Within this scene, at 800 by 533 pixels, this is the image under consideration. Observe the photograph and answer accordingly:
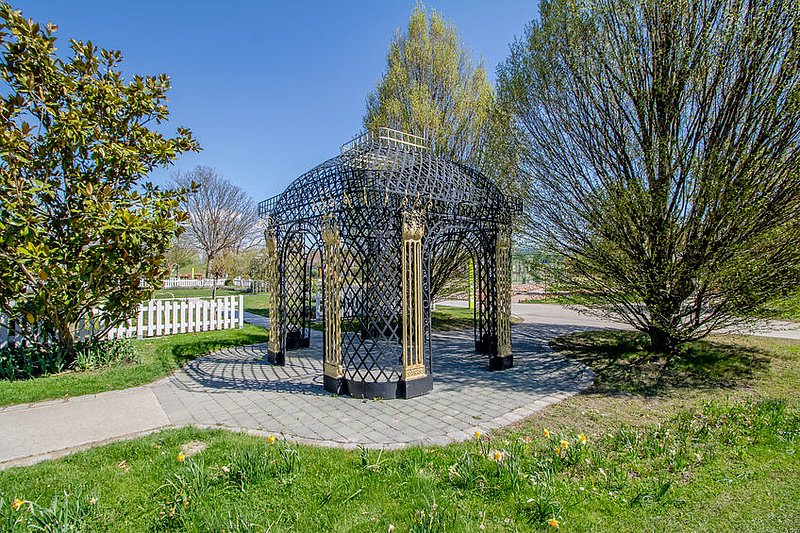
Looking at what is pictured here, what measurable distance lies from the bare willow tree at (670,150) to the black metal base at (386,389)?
413cm

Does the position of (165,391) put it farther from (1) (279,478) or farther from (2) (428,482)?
(2) (428,482)

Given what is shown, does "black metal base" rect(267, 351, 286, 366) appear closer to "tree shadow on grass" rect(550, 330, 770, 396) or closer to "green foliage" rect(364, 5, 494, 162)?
"tree shadow on grass" rect(550, 330, 770, 396)

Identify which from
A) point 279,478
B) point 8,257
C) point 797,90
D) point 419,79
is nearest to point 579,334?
point 797,90

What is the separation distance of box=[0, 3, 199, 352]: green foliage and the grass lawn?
374 cm

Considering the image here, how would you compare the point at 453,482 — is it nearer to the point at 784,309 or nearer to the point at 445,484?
the point at 445,484

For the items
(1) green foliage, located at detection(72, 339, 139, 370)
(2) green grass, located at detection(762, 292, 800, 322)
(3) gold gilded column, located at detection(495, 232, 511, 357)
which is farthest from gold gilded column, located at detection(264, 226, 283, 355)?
(2) green grass, located at detection(762, 292, 800, 322)

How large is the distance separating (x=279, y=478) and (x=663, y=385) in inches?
237

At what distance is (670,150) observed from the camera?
6.49 meters

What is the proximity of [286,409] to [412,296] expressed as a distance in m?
2.31

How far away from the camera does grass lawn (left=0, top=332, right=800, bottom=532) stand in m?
2.42

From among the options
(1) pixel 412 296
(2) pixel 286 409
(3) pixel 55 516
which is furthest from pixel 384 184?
(3) pixel 55 516

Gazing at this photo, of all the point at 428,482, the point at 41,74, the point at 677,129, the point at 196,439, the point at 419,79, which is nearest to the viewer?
the point at 428,482

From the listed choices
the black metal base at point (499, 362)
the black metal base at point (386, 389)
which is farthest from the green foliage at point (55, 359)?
the black metal base at point (499, 362)

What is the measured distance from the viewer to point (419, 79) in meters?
12.1
